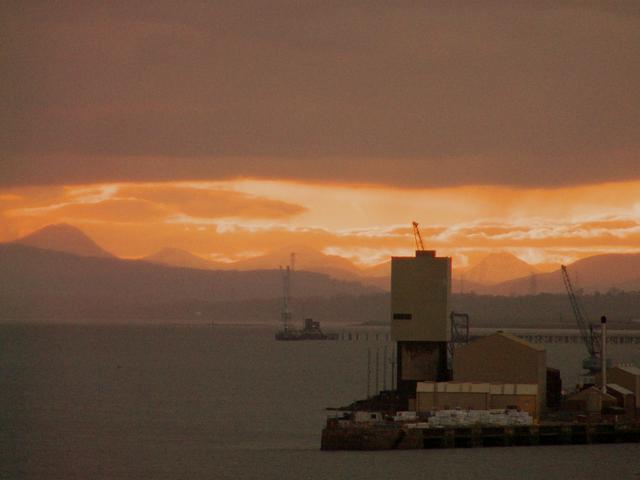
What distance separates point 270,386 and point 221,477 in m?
64.5

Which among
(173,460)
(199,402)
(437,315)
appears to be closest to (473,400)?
(437,315)

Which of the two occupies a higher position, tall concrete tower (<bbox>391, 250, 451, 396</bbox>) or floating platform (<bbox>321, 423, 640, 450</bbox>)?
tall concrete tower (<bbox>391, 250, 451, 396</bbox>)

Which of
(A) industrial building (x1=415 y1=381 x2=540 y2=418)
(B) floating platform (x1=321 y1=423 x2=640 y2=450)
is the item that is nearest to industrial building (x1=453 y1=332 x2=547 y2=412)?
(A) industrial building (x1=415 y1=381 x2=540 y2=418)

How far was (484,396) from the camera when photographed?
73250 millimetres

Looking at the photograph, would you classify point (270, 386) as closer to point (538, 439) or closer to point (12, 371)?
point (12, 371)

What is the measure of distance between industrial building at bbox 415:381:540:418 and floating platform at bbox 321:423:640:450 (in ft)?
6.88

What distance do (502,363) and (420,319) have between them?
20.6 feet

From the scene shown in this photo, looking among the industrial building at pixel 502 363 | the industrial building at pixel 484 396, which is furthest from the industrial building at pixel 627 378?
the industrial building at pixel 484 396

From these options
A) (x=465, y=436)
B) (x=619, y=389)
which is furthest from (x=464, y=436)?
(x=619, y=389)

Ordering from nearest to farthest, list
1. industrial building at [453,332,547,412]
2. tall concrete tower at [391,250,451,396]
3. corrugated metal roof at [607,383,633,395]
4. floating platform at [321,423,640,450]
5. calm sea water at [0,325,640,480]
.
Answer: calm sea water at [0,325,640,480], floating platform at [321,423,640,450], industrial building at [453,332,547,412], corrugated metal roof at [607,383,633,395], tall concrete tower at [391,250,451,396]

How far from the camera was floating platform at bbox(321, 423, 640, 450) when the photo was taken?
224 ft

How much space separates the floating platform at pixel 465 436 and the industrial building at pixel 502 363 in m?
3.57

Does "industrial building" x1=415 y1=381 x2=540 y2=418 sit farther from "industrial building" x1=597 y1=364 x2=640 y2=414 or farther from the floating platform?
"industrial building" x1=597 y1=364 x2=640 y2=414

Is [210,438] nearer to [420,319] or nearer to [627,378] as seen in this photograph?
[420,319]
